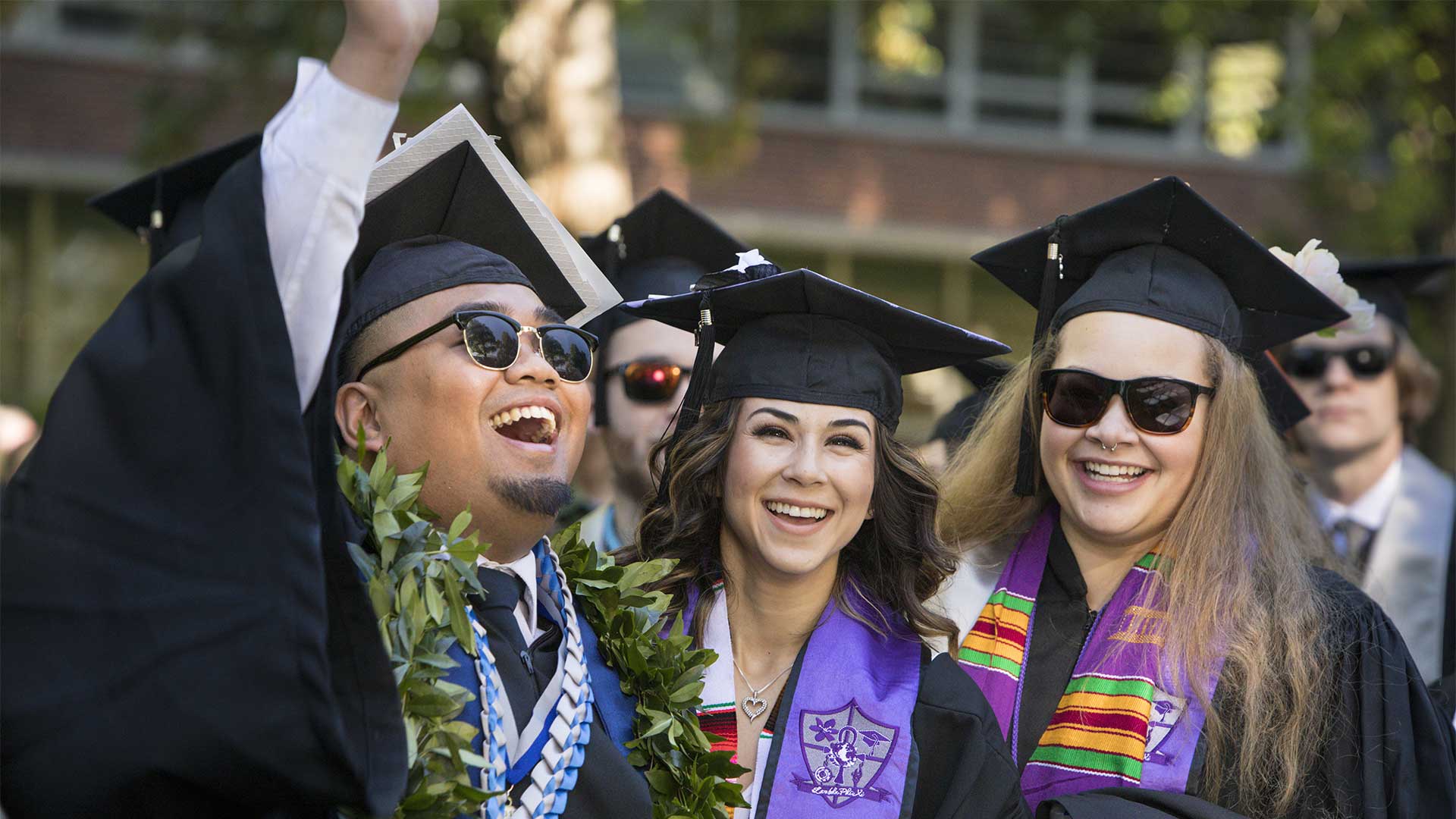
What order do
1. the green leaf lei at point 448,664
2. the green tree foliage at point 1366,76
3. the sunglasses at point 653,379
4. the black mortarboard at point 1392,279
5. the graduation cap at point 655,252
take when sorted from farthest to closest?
the green tree foliage at point 1366,76
the black mortarboard at point 1392,279
the graduation cap at point 655,252
the sunglasses at point 653,379
the green leaf lei at point 448,664

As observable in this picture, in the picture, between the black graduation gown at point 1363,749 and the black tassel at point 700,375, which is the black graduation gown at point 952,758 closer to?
the black graduation gown at point 1363,749

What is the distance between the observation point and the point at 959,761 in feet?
9.65

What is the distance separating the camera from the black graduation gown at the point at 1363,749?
2986mm

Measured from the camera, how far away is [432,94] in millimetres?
8484

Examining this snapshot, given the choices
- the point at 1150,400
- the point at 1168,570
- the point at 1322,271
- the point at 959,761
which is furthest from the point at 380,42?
the point at 1322,271

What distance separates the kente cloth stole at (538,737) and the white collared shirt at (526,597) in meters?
0.07

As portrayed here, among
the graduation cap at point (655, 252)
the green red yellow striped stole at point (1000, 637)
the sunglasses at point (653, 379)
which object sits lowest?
the green red yellow striped stole at point (1000, 637)

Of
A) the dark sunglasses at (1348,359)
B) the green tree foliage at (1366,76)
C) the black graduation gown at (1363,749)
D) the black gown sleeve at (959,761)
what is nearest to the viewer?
the black gown sleeve at (959,761)

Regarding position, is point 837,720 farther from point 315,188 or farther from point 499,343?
point 315,188

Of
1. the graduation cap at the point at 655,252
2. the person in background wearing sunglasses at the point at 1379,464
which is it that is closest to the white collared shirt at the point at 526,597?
the graduation cap at the point at 655,252

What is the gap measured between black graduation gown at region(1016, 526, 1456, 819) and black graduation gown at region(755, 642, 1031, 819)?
0.14 meters

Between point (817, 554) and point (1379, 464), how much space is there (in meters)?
3.23

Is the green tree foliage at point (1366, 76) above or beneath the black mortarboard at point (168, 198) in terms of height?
above

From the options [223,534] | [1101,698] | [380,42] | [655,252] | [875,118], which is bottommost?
[1101,698]
